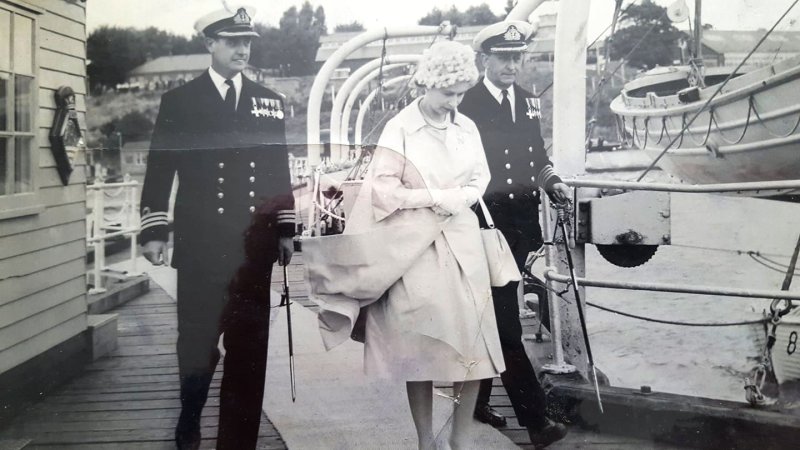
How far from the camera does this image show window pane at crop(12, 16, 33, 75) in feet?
7.41

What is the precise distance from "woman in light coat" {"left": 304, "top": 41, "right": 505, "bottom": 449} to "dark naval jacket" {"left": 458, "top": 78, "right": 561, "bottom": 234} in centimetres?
10

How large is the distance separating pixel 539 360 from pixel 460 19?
148 cm

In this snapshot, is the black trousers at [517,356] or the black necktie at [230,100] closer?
the black necktie at [230,100]

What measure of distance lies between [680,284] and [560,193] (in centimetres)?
66

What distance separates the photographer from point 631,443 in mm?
2555

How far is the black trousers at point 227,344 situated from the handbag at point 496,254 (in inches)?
33.5

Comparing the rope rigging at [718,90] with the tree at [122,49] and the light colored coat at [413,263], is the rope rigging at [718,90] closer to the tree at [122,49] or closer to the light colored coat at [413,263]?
the light colored coat at [413,263]

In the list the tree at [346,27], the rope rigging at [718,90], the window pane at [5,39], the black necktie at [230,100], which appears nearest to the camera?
the window pane at [5,39]

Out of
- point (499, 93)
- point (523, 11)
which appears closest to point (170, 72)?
point (499, 93)

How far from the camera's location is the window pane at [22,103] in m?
2.29

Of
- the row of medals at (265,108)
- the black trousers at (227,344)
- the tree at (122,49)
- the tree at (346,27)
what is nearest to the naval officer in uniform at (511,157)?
the tree at (346,27)

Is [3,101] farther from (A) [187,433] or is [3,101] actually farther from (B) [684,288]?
(B) [684,288]

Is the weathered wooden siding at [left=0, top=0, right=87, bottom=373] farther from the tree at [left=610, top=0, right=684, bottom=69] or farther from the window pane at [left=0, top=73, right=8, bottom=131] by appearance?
the tree at [left=610, top=0, right=684, bottom=69]

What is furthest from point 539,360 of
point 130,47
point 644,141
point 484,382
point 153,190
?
point 130,47
